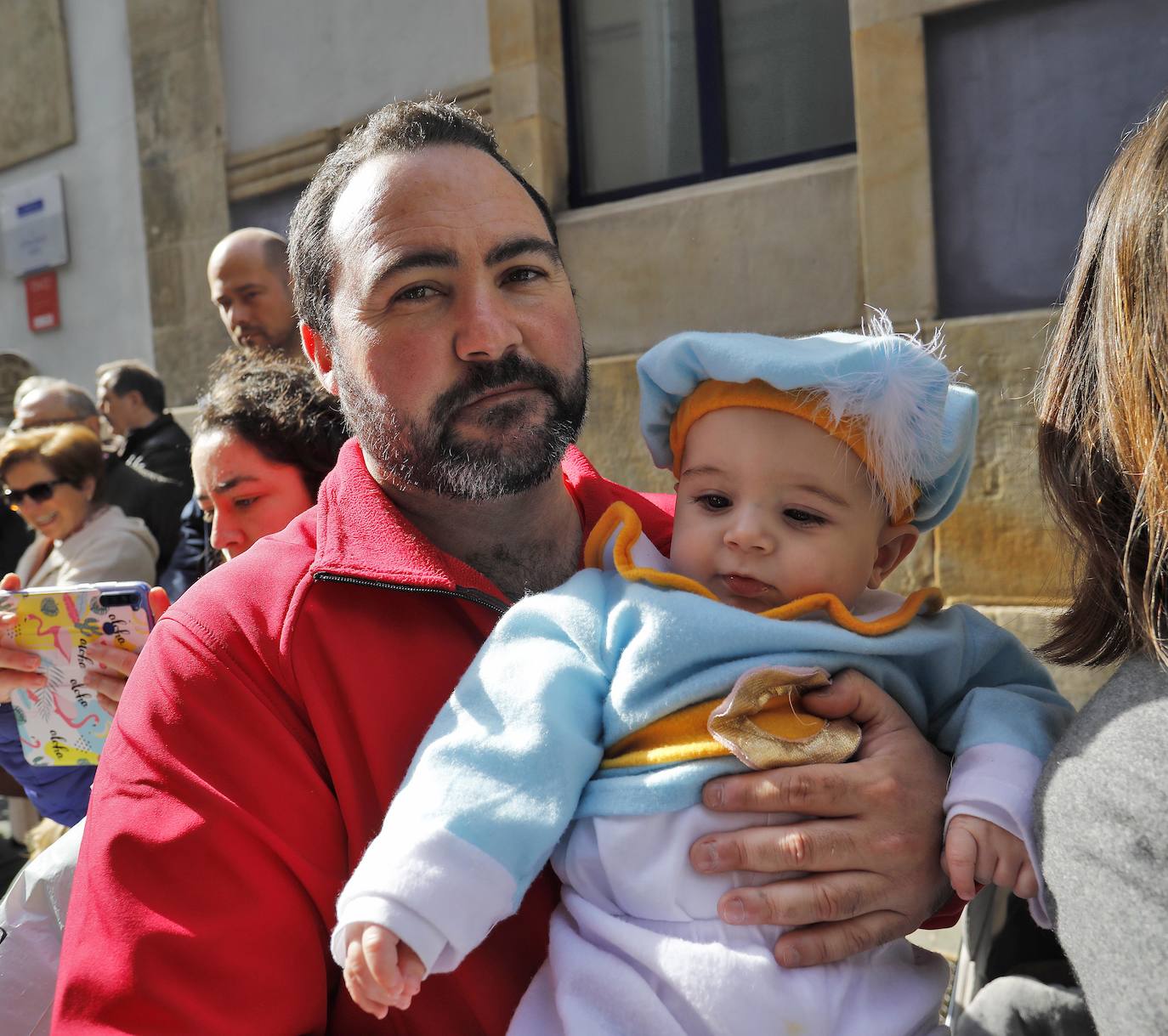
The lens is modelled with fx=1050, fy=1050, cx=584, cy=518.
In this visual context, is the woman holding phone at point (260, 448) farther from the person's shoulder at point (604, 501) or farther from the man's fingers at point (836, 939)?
the man's fingers at point (836, 939)

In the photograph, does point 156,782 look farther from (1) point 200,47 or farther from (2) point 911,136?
(1) point 200,47

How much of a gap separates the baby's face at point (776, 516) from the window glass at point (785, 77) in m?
4.03

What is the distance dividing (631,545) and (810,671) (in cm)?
39

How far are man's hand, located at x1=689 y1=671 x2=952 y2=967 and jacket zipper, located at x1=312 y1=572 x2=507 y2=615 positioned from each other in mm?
487

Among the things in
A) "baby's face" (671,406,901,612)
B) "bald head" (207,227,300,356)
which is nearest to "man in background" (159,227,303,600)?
"bald head" (207,227,300,356)

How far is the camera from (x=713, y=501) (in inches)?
Answer: 70.9

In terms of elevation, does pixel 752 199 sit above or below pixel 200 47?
below

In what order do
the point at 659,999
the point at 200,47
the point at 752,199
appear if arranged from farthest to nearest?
the point at 200,47
the point at 752,199
the point at 659,999

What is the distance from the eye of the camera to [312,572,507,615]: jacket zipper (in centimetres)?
168

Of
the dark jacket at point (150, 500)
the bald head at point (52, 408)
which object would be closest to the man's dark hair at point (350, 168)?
the dark jacket at point (150, 500)

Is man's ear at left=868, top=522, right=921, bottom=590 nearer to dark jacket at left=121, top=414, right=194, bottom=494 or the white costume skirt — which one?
the white costume skirt

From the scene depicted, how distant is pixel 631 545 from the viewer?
5.91 ft

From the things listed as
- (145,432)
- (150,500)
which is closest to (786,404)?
(150,500)

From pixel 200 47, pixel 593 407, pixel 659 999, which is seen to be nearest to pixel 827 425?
pixel 659 999
